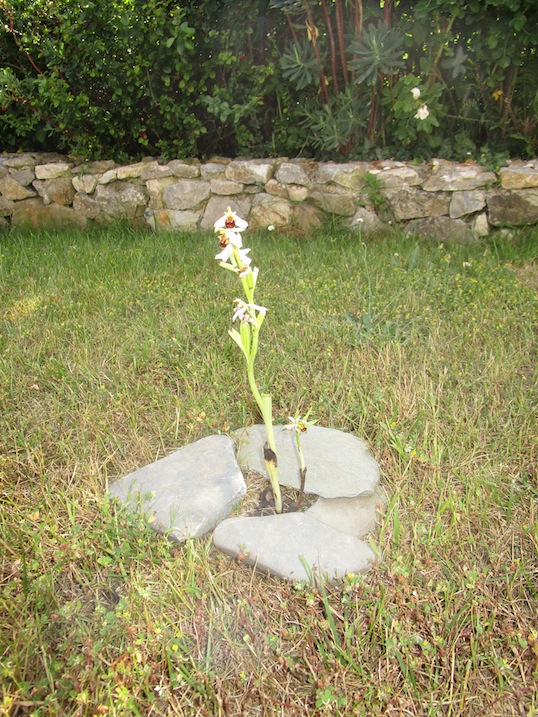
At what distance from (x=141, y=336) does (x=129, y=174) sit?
88.5 inches

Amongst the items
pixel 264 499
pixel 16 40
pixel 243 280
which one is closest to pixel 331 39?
pixel 16 40

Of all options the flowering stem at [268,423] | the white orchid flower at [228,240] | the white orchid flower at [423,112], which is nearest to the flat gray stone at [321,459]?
the flowering stem at [268,423]

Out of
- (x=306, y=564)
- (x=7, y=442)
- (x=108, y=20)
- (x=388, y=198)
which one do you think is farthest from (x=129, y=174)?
(x=306, y=564)

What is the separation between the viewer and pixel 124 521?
1748 millimetres

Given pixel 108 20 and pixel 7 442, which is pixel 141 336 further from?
pixel 108 20

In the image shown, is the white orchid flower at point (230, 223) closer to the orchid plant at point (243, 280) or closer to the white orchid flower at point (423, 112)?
the orchid plant at point (243, 280)

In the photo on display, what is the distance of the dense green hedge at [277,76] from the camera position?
376 centimetres

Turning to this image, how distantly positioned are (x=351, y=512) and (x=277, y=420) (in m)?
0.52

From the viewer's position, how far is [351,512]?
6.03ft

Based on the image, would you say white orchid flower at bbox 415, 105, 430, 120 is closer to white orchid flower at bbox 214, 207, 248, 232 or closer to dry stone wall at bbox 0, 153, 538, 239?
dry stone wall at bbox 0, 153, 538, 239

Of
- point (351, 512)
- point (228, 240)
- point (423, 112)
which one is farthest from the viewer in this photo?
point (423, 112)

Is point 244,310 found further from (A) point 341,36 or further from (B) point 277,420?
(A) point 341,36

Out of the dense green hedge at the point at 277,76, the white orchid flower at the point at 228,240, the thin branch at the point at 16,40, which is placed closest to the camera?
the white orchid flower at the point at 228,240

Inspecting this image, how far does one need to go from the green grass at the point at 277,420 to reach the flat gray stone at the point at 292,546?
0.05m
